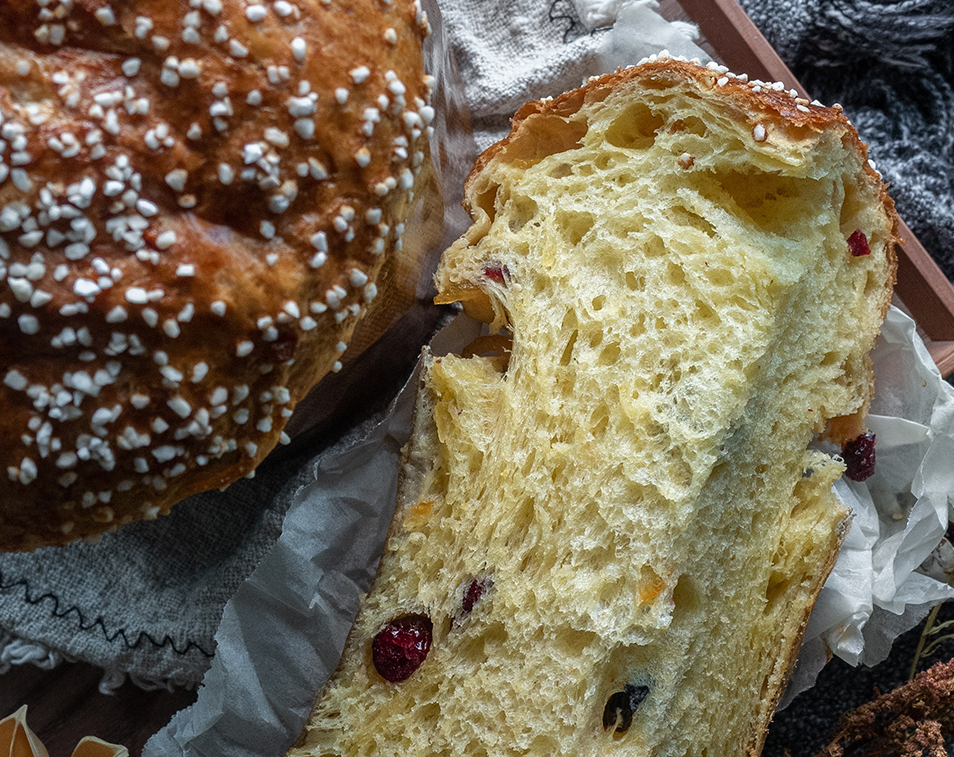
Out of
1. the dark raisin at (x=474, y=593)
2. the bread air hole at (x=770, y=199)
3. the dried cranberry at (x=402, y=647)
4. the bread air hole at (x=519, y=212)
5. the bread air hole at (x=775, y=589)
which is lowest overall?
Result: the dried cranberry at (x=402, y=647)

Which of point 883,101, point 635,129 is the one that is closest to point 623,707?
point 635,129

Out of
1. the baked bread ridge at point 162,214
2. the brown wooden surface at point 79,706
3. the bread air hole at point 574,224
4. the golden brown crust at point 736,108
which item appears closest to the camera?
the baked bread ridge at point 162,214

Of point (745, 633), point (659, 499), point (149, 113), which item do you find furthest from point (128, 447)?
point (745, 633)

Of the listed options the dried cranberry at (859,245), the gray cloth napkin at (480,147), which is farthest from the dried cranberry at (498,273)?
the dried cranberry at (859,245)

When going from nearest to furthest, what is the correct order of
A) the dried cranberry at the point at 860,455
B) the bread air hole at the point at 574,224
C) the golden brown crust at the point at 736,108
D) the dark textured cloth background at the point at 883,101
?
the golden brown crust at the point at 736,108 < the bread air hole at the point at 574,224 < the dried cranberry at the point at 860,455 < the dark textured cloth background at the point at 883,101

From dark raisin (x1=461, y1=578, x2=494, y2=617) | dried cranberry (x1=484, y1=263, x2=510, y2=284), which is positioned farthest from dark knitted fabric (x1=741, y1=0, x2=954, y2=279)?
dark raisin (x1=461, y1=578, x2=494, y2=617)

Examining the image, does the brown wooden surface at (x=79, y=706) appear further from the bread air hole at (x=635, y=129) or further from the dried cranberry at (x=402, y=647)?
the bread air hole at (x=635, y=129)

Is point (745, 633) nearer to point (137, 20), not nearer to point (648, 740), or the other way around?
point (648, 740)

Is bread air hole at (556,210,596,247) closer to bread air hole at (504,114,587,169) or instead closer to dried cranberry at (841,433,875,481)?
bread air hole at (504,114,587,169)
